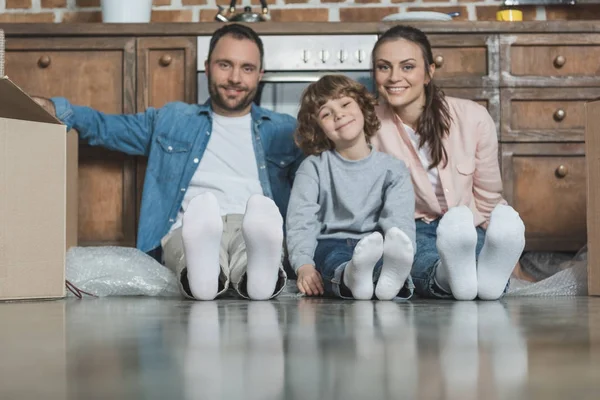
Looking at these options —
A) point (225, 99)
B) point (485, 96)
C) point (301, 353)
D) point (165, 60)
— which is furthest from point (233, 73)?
point (301, 353)

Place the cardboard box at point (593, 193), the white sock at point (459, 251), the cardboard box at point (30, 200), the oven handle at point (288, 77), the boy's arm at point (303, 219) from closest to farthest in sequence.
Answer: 1. the white sock at point (459, 251)
2. the cardboard box at point (30, 200)
3. the cardboard box at point (593, 193)
4. the boy's arm at point (303, 219)
5. the oven handle at point (288, 77)

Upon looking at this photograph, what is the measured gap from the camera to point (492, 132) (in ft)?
8.18

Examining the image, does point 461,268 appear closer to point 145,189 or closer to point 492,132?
point 492,132

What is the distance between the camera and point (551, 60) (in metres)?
2.79

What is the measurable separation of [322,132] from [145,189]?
1.83 ft

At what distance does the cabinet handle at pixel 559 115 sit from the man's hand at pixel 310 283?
1.09 metres

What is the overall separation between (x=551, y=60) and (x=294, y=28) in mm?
804

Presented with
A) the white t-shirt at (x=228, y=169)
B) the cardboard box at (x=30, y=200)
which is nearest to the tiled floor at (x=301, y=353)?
the cardboard box at (x=30, y=200)

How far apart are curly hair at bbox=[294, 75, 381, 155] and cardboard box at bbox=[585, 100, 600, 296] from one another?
0.56 m

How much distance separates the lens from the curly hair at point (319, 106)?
7.67ft

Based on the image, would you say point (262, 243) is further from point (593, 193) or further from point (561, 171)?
point (561, 171)

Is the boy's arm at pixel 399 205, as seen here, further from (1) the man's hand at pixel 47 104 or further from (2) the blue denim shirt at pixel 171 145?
(1) the man's hand at pixel 47 104

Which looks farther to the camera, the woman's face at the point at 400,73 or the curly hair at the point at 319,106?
the woman's face at the point at 400,73

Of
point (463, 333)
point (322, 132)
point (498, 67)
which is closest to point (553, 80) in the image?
point (498, 67)
